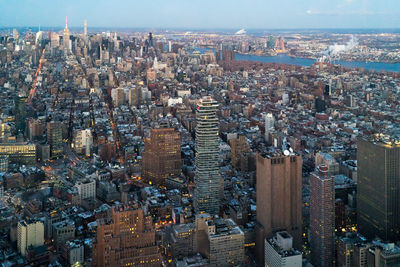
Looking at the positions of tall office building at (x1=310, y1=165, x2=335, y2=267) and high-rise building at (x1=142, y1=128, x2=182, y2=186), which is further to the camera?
high-rise building at (x1=142, y1=128, x2=182, y2=186)

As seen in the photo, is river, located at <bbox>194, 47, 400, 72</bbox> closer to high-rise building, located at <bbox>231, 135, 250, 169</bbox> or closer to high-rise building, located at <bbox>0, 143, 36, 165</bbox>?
high-rise building, located at <bbox>231, 135, 250, 169</bbox>

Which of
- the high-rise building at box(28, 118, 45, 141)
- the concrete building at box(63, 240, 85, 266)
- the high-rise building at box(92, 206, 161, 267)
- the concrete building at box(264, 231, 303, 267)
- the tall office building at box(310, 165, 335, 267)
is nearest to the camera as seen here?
the high-rise building at box(92, 206, 161, 267)

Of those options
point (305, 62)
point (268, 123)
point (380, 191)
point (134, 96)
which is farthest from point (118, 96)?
point (380, 191)

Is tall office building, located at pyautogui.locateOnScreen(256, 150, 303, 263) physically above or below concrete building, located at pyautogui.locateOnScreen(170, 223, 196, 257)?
above

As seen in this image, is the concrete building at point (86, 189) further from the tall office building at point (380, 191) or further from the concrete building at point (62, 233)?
the tall office building at point (380, 191)

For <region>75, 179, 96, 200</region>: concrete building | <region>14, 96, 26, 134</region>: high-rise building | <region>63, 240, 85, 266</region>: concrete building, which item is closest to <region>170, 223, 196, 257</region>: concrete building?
<region>63, 240, 85, 266</region>: concrete building

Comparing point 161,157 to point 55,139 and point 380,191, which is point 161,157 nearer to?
point 55,139

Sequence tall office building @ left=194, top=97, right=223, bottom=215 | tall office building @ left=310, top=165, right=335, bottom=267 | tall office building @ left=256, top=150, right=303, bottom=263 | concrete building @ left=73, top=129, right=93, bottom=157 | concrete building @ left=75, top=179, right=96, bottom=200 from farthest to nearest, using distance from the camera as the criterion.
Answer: concrete building @ left=73, top=129, right=93, bottom=157
concrete building @ left=75, top=179, right=96, bottom=200
tall office building @ left=194, top=97, right=223, bottom=215
tall office building @ left=256, top=150, right=303, bottom=263
tall office building @ left=310, top=165, right=335, bottom=267
